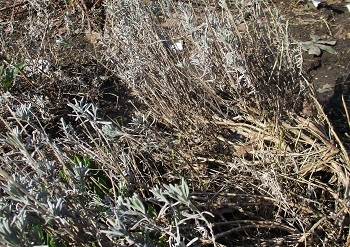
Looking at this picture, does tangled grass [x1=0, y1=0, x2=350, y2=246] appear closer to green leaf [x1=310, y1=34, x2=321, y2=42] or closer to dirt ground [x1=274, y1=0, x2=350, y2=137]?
dirt ground [x1=274, y1=0, x2=350, y2=137]

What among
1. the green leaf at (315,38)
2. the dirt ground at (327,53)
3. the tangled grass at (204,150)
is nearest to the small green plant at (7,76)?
the tangled grass at (204,150)

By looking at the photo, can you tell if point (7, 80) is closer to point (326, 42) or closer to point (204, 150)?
point (204, 150)

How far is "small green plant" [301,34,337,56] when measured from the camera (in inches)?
139

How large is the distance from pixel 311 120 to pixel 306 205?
1.45ft

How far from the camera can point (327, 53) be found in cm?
355

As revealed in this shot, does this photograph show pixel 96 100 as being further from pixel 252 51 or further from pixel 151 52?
pixel 252 51

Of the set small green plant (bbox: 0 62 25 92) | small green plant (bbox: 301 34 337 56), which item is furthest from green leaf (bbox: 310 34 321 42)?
small green plant (bbox: 0 62 25 92)

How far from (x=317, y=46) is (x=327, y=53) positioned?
0.29 feet

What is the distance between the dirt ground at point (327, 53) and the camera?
3.06 metres

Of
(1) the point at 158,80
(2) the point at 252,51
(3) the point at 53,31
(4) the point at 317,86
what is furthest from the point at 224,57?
(3) the point at 53,31

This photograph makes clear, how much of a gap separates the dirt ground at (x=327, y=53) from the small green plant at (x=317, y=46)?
3 cm

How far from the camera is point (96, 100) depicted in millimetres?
3615

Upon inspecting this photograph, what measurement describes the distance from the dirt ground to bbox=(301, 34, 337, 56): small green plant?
0.03 meters

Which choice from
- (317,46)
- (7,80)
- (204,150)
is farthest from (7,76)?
(317,46)
